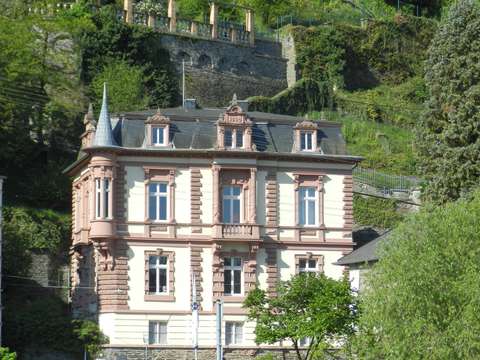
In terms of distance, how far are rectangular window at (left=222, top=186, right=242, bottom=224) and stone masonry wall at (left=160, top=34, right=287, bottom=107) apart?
22098 millimetres

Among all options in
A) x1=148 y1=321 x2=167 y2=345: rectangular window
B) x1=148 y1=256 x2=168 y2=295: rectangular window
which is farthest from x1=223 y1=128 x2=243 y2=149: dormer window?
x1=148 y1=321 x2=167 y2=345: rectangular window

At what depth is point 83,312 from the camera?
225 ft

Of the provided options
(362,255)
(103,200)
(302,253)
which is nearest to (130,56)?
(103,200)

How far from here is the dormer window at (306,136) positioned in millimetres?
70312

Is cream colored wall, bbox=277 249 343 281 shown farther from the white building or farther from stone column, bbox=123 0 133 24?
stone column, bbox=123 0 133 24

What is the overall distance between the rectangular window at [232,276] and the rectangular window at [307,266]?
287 centimetres

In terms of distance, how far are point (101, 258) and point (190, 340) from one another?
5.28m

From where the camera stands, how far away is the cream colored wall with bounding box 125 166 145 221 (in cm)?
6762

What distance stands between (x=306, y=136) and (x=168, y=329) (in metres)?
11.1

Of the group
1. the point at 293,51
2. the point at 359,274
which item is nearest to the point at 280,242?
the point at 359,274

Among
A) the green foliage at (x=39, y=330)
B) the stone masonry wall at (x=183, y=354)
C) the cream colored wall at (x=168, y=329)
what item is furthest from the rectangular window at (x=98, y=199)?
the stone masonry wall at (x=183, y=354)

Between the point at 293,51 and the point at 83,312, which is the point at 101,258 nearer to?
the point at 83,312

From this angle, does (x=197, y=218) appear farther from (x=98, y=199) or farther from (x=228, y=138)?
(x=98, y=199)

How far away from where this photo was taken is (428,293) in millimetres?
47375
